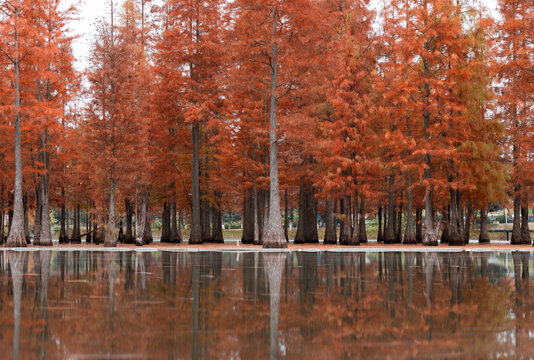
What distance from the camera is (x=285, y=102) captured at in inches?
1715

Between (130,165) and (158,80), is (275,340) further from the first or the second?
(158,80)

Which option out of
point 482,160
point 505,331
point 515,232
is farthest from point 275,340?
point 515,232

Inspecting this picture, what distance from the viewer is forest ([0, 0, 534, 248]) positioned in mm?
35781

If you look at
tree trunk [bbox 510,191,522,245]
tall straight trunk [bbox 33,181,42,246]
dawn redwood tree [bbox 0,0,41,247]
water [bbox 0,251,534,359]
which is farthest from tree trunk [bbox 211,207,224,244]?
water [bbox 0,251,534,359]

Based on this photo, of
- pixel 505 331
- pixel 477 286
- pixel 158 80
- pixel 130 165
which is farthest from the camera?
pixel 158 80

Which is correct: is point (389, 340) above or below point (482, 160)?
below

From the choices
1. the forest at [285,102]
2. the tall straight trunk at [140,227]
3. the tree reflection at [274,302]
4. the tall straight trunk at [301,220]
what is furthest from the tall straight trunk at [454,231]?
the tree reflection at [274,302]

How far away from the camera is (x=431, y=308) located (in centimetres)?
991

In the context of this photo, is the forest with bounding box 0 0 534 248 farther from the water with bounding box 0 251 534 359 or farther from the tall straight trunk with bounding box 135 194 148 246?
the water with bounding box 0 251 534 359

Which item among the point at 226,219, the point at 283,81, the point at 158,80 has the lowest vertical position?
the point at 226,219

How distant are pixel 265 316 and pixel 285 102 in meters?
35.4

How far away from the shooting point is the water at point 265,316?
266 inches

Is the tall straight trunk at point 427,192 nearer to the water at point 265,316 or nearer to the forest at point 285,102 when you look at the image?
the forest at point 285,102

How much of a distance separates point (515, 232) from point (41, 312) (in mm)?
41952
